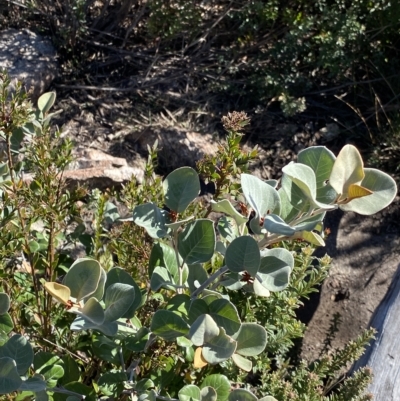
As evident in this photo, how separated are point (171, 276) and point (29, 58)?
8.75ft

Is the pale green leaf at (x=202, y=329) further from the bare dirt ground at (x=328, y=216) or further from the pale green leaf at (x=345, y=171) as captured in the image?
the bare dirt ground at (x=328, y=216)

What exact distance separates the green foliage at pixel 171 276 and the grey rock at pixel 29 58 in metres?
1.83

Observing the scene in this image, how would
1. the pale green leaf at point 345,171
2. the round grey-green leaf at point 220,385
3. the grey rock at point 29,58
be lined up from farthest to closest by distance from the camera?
the grey rock at point 29,58 < the round grey-green leaf at point 220,385 < the pale green leaf at point 345,171

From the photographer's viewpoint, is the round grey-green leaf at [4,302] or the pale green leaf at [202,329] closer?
the pale green leaf at [202,329]

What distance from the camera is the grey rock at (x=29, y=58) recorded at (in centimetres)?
362

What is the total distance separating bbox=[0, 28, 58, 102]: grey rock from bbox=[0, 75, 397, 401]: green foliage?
1832 mm

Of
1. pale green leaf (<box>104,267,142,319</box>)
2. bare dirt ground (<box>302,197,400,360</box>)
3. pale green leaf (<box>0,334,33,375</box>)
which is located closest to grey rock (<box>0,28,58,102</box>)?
bare dirt ground (<box>302,197,400,360</box>)

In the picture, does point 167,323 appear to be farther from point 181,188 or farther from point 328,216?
point 328,216

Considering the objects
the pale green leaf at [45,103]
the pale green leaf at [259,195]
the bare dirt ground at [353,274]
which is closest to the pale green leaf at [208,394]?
the pale green leaf at [259,195]

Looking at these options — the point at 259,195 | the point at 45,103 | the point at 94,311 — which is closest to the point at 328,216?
the point at 45,103

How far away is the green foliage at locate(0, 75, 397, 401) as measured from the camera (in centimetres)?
125

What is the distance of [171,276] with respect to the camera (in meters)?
1.50

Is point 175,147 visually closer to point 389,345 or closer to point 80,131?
point 80,131

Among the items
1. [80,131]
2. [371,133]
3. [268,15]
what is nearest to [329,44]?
[268,15]
